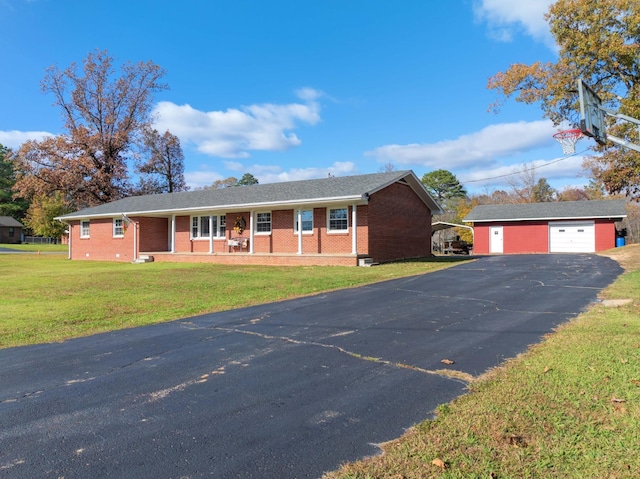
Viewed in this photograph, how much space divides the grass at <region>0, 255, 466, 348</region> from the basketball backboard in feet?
22.8

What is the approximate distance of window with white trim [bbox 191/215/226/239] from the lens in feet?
78.3

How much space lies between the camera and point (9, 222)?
217ft

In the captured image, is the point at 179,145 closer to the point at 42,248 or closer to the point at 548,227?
the point at 42,248

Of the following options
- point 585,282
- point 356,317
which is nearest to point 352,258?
point 585,282

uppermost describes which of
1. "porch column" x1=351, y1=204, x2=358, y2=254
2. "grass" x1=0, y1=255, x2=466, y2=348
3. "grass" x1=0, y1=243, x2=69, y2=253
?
"porch column" x1=351, y1=204, x2=358, y2=254

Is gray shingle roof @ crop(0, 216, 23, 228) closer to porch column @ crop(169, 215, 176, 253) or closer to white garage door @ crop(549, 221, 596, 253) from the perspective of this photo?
porch column @ crop(169, 215, 176, 253)

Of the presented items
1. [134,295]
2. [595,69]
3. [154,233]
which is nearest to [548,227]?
[595,69]

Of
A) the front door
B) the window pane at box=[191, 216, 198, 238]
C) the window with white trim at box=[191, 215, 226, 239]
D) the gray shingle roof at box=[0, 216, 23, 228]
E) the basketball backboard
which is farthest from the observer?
the gray shingle roof at box=[0, 216, 23, 228]

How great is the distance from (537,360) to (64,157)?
144ft

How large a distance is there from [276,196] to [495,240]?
67.6 ft

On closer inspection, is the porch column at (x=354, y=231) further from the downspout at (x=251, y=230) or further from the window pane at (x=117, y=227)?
the window pane at (x=117, y=227)

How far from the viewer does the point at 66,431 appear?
130 inches

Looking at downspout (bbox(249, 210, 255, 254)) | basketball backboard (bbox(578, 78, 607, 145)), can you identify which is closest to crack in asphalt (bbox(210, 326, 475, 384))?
basketball backboard (bbox(578, 78, 607, 145))

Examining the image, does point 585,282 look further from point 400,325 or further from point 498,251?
point 498,251
